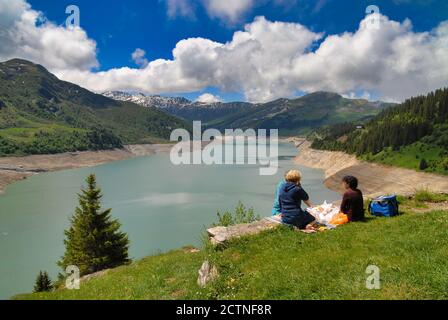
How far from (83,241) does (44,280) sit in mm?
5280

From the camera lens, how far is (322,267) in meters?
10.2

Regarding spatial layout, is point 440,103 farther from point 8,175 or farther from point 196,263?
point 8,175

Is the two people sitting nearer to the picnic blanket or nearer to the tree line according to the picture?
the picnic blanket

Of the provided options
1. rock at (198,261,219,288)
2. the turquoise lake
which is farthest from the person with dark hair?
the turquoise lake

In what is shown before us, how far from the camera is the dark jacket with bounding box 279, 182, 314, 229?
47.0ft

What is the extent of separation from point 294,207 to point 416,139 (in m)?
130

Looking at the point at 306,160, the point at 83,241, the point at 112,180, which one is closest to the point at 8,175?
the point at 112,180

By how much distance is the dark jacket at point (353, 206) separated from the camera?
1518cm

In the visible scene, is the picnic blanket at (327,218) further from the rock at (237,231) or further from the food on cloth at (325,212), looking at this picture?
the rock at (237,231)

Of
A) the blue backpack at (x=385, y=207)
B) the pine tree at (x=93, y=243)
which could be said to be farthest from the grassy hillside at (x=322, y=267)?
the pine tree at (x=93, y=243)

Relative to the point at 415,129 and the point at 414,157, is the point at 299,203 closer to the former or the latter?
the point at 414,157

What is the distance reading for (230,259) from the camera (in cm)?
1198

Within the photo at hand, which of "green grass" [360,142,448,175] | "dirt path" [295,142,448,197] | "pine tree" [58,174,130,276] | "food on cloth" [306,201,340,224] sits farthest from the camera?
"green grass" [360,142,448,175]

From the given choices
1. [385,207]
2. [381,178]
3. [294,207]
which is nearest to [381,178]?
[381,178]
